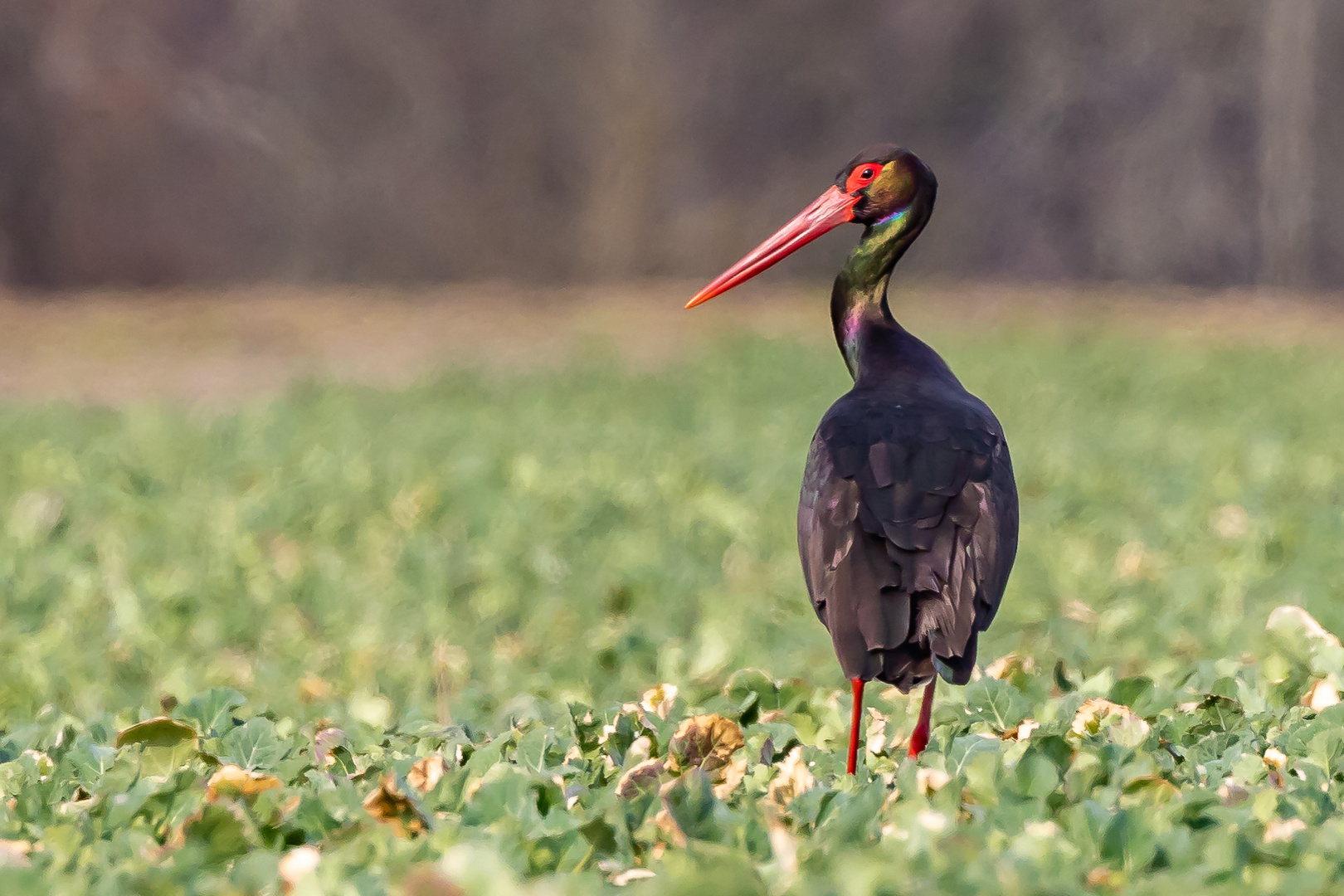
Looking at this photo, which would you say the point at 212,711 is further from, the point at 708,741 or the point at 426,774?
the point at 708,741

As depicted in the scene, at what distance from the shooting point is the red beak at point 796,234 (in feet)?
11.7

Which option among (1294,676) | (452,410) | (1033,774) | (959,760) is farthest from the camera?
(452,410)

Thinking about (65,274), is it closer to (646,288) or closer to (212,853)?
(646,288)

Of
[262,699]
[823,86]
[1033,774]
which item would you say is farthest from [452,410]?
[823,86]

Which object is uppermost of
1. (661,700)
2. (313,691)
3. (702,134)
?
(702,134)

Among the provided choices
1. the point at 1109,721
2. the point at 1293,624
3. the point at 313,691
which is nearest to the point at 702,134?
the point at 313,691

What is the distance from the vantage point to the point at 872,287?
3.76 metres

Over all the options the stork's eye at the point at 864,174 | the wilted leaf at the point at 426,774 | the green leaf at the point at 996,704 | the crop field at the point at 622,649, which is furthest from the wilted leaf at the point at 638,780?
the stork's eye at the point at 864,174

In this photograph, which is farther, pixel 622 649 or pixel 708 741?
pixel 622 649

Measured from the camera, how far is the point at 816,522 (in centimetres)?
333

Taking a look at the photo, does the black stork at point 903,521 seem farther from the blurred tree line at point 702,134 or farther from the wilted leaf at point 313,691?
the blurred tree line at point 702,134

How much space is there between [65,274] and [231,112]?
2.79 meters

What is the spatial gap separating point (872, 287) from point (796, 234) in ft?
0.69

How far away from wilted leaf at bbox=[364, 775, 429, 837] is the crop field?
0.01m
